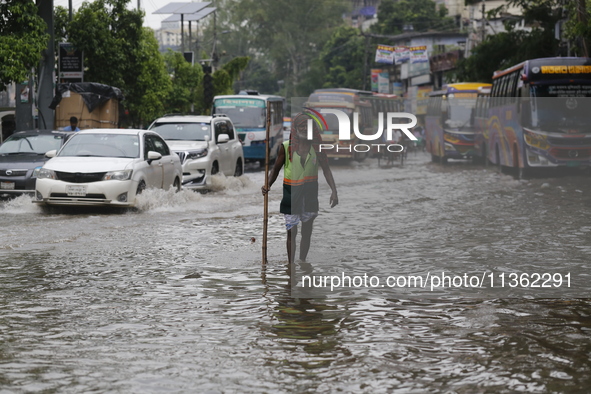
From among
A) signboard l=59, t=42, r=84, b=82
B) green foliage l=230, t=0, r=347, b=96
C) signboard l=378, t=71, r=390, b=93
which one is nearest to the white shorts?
signboard l=59, t=42, r=84, b=82

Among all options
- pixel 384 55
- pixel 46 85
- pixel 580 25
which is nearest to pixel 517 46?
pixel 580 25

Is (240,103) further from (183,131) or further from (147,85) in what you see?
Answer: (183,131)

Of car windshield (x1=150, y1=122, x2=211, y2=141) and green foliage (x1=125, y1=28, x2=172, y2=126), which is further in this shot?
green foliage (x1=125, y1=28, x2=172, y2=126)

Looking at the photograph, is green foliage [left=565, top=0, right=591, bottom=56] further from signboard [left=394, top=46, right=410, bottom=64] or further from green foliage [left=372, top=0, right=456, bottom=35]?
green foliage [left=372, top=0, right=456, bottom=35]

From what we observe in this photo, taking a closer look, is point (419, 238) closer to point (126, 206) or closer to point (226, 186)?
point (126, 206)

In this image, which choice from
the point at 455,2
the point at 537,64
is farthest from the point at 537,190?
the point at 455,2

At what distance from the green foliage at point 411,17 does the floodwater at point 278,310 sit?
7027 cm

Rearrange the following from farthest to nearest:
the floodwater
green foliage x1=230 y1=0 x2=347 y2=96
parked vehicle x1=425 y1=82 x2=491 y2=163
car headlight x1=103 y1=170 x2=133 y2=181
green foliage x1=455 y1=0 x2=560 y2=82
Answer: green foliage x1=230 y1=0 x2=347 y2=96 < parked vehicle x1=425 y1=82 x2=491 y2=163 < green foliage x1=455 y1=0 x2=560 y2=82 < car headlight x1=103 y1=170 x2=133 y2=181 < the floodwater

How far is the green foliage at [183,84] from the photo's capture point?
47.3m

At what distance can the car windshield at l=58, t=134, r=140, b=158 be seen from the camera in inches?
671

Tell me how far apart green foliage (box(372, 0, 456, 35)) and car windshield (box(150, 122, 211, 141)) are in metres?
62.1

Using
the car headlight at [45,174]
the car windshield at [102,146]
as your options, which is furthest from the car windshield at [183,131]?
the car headlight at [45,174]

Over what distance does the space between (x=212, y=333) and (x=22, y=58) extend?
1627 centimetres

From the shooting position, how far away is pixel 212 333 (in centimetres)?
716
